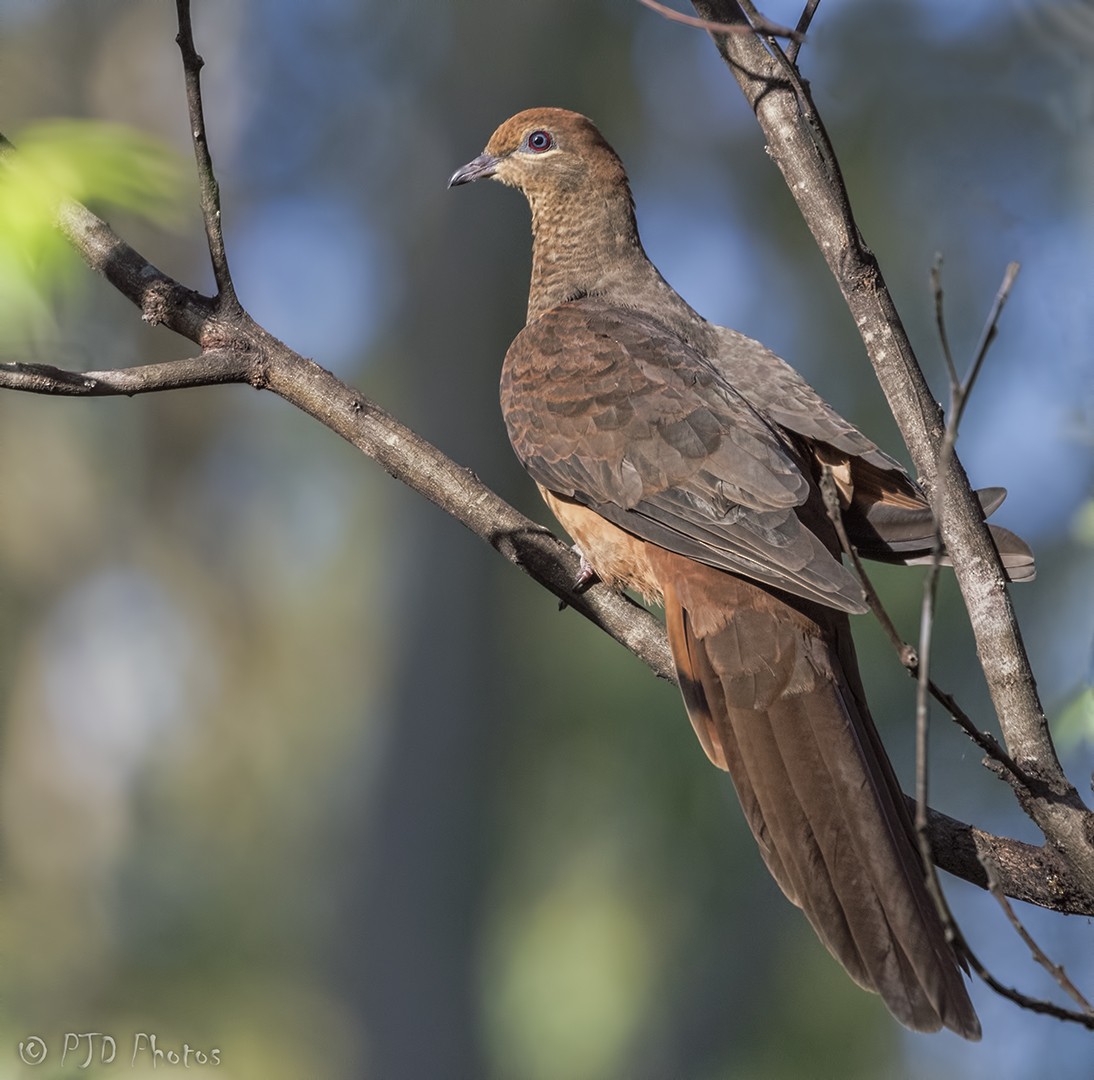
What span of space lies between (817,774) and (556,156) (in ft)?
8.96

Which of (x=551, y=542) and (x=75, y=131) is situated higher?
(x=75, y=131)

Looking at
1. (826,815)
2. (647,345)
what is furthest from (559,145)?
(826,815)

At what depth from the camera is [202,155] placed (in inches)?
106

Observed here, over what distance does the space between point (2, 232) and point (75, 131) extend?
33 centimetres

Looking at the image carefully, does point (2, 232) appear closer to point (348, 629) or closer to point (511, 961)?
point (511, 961)

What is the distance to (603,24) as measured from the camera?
11094 mm

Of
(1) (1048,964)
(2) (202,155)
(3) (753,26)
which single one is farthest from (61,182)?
(1) (1048,964)

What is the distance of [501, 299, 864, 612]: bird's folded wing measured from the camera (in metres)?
2.93

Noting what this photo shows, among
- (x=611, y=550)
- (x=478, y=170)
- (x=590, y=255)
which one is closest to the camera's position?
(x=611, y=550)

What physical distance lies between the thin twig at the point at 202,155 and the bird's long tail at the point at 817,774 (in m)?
1.35

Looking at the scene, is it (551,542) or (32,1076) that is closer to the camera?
(551,542)

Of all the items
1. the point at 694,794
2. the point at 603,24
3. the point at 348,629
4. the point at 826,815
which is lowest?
the point at 826,815

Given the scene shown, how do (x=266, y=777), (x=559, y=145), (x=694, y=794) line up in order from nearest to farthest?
(x=559, y=145), (x=694, y=794), (x=266, y=777)

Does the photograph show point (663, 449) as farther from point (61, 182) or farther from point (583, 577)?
point (61, 182)
